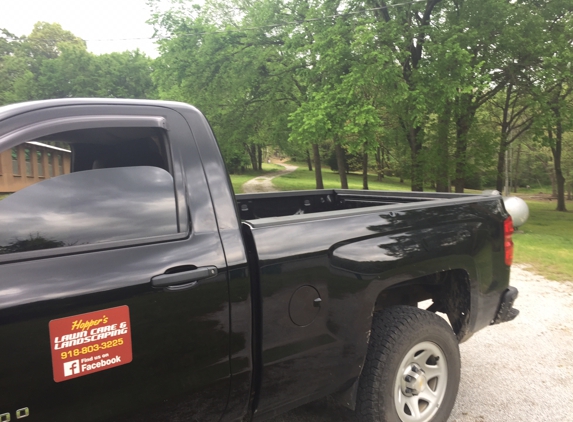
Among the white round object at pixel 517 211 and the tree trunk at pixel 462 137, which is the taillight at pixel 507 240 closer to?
the white round object at pixel 517 211

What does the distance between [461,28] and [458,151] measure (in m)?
4.88

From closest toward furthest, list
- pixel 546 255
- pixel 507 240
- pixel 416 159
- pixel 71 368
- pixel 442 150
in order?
pixel 71 368 → pixel 507 240 → pixel 546 255 → pixel 442 150 → pixel 416 159

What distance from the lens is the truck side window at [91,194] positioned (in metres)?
1.61

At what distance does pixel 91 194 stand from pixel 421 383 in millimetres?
2173

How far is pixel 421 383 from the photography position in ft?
8.71

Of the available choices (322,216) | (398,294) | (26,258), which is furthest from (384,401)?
(26,258)

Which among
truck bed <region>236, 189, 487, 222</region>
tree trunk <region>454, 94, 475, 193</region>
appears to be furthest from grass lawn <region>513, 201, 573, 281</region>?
tree trunk <region>454, 94, 475, 193</region>

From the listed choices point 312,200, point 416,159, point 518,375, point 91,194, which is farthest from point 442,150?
point 91,194

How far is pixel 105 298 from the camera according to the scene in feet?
5.29

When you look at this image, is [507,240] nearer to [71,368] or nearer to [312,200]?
[312,200]

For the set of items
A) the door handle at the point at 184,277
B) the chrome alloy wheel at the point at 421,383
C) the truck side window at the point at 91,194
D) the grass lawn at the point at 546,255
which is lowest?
the grass lawn at the point at 546,255

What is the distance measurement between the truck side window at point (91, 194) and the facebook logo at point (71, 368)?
429mm

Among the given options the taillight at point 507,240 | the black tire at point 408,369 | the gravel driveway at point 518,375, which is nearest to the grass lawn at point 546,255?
the gravel driveway at point 518,375

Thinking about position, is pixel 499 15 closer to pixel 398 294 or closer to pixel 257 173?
pixel 398 294
